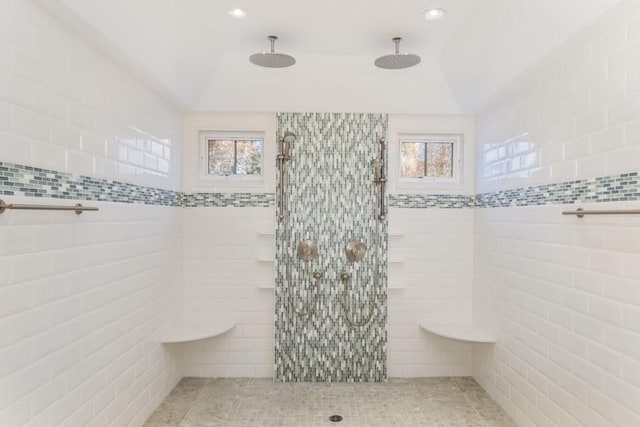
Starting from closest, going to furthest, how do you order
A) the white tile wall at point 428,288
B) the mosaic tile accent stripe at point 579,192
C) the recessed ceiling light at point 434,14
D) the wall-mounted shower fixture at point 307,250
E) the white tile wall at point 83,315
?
the white tile wall at point 83,315, the mosaic tile accent stripe at point 579,192, the recessed ceiling light at point 434,14, the wall-mounted shower fixture at point 307,250, the white tile wall at point 428,288

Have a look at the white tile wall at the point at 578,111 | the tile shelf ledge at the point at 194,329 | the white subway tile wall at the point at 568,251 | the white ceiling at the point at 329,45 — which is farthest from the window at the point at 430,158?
the tile shelf ledge at the point at 194,329

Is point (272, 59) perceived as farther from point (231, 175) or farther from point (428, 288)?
point (428, 288)

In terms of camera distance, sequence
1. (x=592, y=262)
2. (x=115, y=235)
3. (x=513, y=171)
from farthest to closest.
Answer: (x=513, y=171) < (x=115, y=235) < (x=592, y=262)

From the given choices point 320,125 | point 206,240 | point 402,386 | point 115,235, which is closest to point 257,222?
point 206,240

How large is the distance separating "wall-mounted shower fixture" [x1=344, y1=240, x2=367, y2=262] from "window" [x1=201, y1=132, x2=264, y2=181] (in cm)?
101

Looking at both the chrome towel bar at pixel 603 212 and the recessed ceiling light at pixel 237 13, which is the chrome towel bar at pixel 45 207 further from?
the chrome towel bar at pixel 603 212

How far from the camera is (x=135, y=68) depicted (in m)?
2.29

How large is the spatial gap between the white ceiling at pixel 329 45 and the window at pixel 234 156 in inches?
11.8

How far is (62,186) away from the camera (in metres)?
1.76

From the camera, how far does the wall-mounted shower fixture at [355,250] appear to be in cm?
318

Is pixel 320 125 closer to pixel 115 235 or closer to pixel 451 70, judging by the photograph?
pixel 451 70

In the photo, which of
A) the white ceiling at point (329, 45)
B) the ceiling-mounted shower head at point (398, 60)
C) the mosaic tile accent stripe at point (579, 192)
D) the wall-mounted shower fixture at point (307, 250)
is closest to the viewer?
the mosaic tile accent stripe at point (579, 192)

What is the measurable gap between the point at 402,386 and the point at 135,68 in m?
3.01

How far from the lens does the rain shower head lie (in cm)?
319
